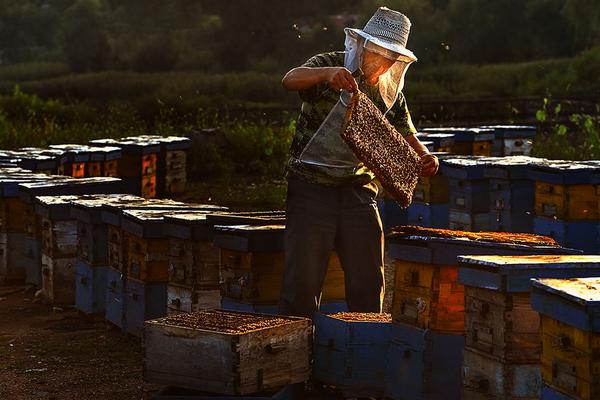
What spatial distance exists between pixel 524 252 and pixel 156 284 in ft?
13.3

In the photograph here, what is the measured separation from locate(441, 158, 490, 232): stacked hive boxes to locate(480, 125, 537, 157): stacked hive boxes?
454 centimetres

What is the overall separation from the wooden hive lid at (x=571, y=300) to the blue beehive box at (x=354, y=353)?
5.96 ft

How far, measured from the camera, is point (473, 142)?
1914 cm

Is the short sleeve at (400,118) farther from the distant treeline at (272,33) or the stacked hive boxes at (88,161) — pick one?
the distant treeline at (272,33)

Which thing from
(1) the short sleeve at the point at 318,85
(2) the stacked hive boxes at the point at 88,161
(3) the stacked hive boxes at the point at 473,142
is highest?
(1) the short sleeve at the point at 318,85

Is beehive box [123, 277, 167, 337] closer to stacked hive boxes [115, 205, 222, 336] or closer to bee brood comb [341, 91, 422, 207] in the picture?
stacked hive boxes [115, 205, 222, 336]

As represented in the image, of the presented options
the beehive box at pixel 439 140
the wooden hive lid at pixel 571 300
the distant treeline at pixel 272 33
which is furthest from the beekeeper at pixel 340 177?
the distant treeline at pixel 272 33

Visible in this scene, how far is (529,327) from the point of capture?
7.30 metres

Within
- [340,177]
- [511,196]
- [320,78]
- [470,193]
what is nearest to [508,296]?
[340,177]

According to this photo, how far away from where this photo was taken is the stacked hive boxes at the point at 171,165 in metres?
20.9

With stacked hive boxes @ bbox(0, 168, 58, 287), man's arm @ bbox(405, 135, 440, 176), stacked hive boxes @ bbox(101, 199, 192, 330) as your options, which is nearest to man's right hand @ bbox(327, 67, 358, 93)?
man's arm @ bbox(405, 135, 440, 176)

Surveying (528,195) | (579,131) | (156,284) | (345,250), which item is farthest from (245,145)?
(345,250)

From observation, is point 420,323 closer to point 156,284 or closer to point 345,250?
point 345,250

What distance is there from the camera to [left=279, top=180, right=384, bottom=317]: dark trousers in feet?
27.7
